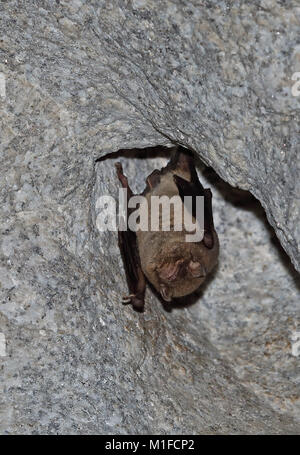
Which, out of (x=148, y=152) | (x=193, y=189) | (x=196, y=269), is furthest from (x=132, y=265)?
(x=148, y=152)

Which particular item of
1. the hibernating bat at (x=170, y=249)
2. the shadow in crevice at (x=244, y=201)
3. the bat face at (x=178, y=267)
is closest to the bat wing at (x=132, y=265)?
the hibernating bat at (x=170, y=249)

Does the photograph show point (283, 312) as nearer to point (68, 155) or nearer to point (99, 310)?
point (99, 310)

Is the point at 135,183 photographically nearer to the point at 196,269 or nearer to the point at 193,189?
the point at 193,189

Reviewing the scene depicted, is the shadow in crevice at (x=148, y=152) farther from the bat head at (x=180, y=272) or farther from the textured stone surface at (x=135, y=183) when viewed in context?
the bat head at (x=180, y=272)

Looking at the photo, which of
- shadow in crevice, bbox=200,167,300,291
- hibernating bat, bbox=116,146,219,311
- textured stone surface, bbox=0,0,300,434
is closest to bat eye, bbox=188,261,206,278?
hibernating bat, bbox=116,146,219,311

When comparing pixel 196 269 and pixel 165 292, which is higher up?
pixel 196 269
